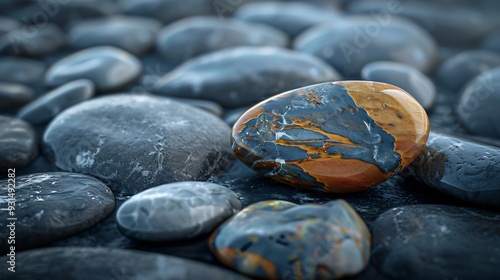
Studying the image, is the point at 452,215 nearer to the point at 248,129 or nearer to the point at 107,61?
the point at 248,129

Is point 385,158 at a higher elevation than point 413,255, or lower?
higher

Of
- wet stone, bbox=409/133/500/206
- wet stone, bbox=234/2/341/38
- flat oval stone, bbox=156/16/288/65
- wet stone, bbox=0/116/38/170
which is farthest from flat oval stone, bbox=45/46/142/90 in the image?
wet stone, bbox=409/133/500/206

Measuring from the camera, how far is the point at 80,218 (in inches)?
72.4

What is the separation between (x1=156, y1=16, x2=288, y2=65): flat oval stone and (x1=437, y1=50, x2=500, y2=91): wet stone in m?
1.38

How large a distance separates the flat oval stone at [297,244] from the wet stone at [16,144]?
1261 millimetres

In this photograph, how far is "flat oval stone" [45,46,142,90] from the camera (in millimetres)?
3354

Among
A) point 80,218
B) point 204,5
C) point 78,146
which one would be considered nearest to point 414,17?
point 204,5

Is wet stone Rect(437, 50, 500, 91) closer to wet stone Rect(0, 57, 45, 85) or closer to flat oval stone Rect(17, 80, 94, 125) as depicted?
flat oval stone Rect(17, 80, 94, 125)

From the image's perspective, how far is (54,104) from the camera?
2.90 meters

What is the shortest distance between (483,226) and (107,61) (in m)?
2.68

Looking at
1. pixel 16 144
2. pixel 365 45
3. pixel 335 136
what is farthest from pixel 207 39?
pixel 335 136

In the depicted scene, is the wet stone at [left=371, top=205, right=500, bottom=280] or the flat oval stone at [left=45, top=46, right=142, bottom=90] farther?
the flat oval stone at [left=45, top=46, right=142, bottom=90]

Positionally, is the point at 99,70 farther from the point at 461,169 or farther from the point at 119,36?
the point at 461,169

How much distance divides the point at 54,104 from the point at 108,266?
1.63 meters
